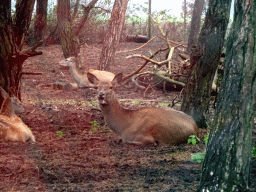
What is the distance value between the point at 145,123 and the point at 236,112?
3278mm

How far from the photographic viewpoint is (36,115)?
8.38m

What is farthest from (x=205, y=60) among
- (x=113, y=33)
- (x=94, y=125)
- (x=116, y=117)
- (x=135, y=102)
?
(x=113, y=33)

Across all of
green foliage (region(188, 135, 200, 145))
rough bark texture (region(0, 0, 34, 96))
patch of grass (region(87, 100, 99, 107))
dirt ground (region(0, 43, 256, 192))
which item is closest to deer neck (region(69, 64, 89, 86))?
patch of grass (region(87, 100, 99, 107))

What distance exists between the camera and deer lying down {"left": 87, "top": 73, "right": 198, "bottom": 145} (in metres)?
6.47

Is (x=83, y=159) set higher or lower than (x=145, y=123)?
lower

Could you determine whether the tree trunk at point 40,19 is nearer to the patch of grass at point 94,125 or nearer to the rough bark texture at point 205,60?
the patch of grass at point 94,125

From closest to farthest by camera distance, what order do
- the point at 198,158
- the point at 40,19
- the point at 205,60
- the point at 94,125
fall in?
the point at 198,158 < the point at 205,60 < the point at 94,125 < the point at 40,19

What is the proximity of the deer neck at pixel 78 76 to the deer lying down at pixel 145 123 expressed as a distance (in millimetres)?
6535

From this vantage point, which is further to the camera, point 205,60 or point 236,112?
point 205,60

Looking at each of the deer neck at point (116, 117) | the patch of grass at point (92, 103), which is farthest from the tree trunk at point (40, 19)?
the deer neck at point (116, 117)

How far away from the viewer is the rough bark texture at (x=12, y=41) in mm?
7219

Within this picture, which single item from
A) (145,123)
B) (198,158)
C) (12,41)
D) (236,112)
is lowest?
(198,158)

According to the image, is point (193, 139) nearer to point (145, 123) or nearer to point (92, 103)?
point (145, 123)

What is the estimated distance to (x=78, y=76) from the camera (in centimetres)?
1352
